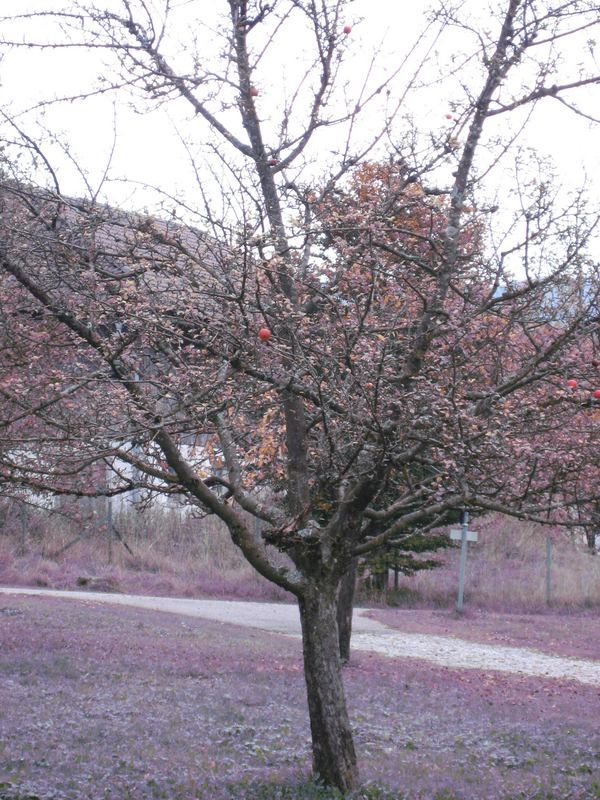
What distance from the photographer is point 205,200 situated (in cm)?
625

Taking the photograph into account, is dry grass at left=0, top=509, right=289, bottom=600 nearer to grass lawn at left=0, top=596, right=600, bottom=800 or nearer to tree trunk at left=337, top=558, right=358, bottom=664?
grass lawn at left=0, top=596, right=600, bottom=800

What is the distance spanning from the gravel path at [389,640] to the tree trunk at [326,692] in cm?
938

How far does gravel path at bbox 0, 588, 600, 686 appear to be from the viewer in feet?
52.0

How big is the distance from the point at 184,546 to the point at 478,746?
20.8m

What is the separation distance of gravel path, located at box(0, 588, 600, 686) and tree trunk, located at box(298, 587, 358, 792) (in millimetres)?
9379

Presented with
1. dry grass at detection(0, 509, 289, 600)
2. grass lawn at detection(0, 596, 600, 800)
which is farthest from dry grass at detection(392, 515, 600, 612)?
grass lawn at detection(0, 596, 600, 800)

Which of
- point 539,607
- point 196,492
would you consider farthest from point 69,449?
point 539,607

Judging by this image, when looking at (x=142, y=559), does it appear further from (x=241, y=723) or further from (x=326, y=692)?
(x=326, y=692)

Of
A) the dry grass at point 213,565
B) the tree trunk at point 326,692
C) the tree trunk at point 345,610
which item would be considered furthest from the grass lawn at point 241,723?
the dry grass at point 213,565

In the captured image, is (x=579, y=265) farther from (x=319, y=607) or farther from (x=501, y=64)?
(x=319, y=607)

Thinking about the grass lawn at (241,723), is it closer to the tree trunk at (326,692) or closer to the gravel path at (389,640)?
the tree trunk at (326,692)

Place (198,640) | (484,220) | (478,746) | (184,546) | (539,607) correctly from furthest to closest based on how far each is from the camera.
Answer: (184,546) → (539,607) → (198,640) → (478,746) → (484,220)

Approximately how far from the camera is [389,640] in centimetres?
1831

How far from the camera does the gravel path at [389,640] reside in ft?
52.0
